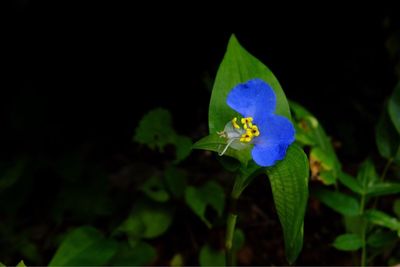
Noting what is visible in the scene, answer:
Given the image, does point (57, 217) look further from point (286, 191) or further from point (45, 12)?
point (286, 191)

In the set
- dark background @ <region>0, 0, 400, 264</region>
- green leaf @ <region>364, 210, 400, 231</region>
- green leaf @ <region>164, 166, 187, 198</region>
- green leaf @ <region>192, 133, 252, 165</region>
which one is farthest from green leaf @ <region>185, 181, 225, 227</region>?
green leaf @ <region>192, 133, 252, 165</region>

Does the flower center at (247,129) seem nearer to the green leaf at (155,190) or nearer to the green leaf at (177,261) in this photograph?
the green leaf at (155,190)

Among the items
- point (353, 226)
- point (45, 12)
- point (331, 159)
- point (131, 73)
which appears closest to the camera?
point (331, 159)

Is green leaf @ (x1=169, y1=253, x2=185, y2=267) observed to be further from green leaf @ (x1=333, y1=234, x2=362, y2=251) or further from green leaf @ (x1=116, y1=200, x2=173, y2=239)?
green leaf @ (x1=333, y1=234, x2=362, y2=251)

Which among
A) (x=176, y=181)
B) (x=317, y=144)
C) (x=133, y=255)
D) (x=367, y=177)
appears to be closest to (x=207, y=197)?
(x=176, y=181)

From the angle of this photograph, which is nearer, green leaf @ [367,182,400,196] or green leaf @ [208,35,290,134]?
green leaf @ [208,35,290,134]

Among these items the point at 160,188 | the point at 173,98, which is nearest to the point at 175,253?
the point at 160,188
